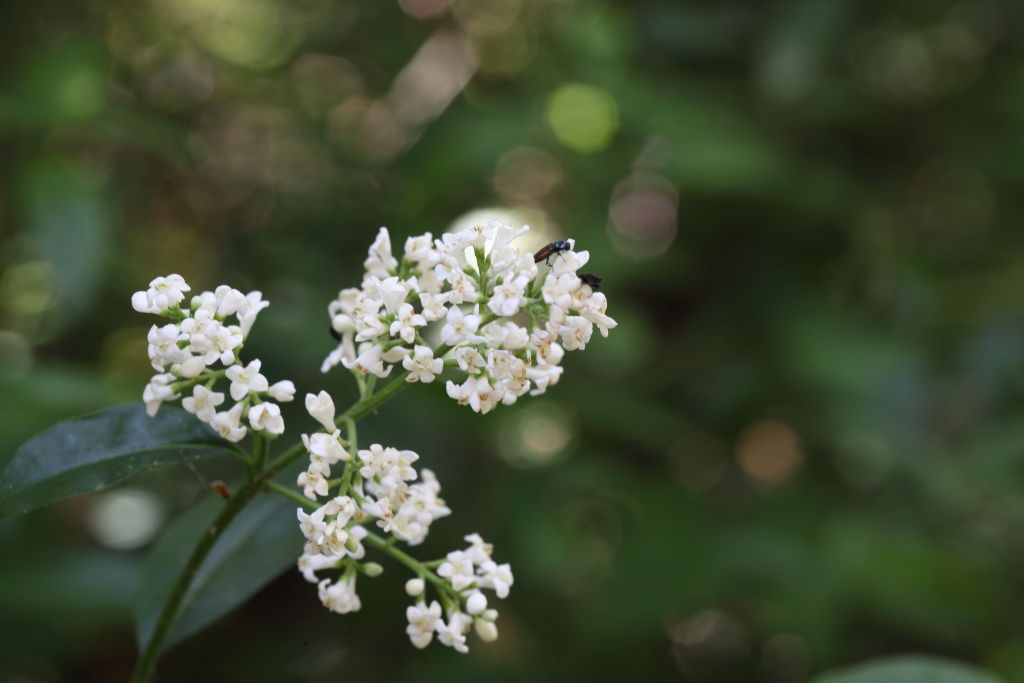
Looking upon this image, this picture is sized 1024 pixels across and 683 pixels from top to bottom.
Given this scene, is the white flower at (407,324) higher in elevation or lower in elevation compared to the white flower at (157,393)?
higher

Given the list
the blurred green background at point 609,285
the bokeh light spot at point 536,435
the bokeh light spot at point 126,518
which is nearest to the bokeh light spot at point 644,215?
the blurred green background at point 609,285

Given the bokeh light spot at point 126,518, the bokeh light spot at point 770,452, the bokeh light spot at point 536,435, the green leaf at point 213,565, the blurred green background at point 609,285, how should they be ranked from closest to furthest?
1. the green leaf at point 213,565
2. the blurred green background at point 609,285
3. the bokeh light spot at point 126,518
4. the bokeh light spot at point 536,435
5. the bokeh light spot at point 770,452

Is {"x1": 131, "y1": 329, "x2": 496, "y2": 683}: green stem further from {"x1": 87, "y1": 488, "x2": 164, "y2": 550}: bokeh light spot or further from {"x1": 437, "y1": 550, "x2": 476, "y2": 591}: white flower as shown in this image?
{"x1": 87, "y1": 488, "x2": 164, "y2": 550}: bokeh light spot

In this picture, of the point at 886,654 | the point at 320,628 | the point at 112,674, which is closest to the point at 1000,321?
the point at 886,654

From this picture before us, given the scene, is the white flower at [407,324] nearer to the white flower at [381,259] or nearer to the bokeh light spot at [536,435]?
the white flower at [381,259]

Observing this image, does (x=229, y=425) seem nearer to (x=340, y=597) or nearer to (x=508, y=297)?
(x=340, y=597)

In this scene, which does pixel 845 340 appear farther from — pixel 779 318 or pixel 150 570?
pixel 150 570

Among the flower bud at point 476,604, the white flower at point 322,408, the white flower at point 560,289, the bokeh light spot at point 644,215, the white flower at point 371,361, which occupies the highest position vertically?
the white flower at point 560,289

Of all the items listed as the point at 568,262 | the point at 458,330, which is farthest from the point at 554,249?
the point at 458,330
